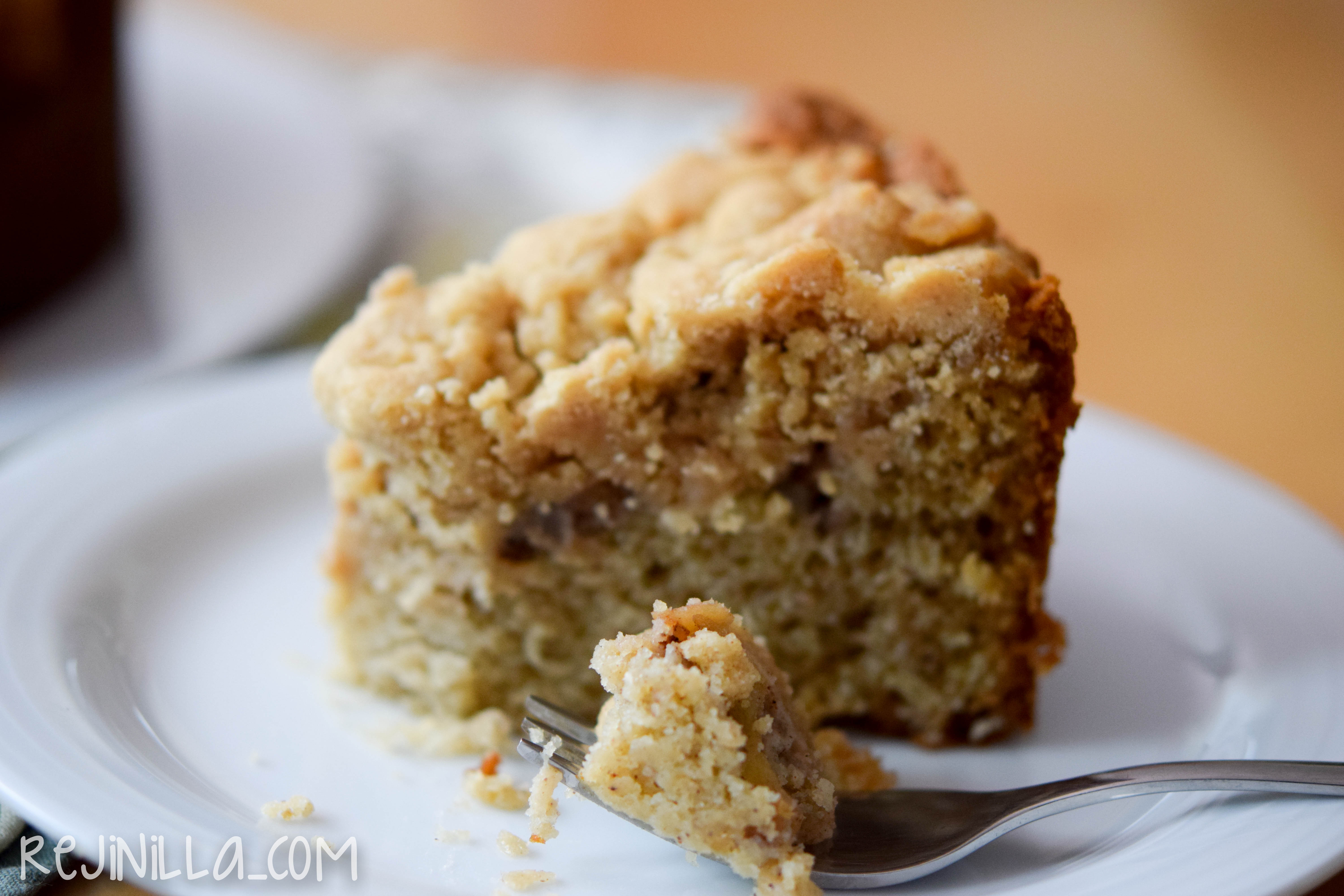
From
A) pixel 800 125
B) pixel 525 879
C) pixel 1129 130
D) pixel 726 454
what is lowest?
pixel 525 879

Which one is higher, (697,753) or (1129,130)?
(1129,130)

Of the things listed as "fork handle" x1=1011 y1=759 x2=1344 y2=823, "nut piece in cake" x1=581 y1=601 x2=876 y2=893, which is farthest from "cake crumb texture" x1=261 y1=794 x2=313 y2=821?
"fork handle" x1=1011 y1=759 x2=1344 y2=823

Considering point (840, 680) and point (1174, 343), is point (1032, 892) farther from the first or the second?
point (1174, 343)

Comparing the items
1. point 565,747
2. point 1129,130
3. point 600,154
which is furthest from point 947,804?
point 1129,130

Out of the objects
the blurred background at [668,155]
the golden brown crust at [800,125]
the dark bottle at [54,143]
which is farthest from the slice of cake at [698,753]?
the dark bottle at [54,143]

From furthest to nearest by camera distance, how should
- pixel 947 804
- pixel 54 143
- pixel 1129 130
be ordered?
pixel 1129 130 < pixel 54 143 < pixel 947 804

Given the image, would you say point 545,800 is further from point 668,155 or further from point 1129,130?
point 1129,130
